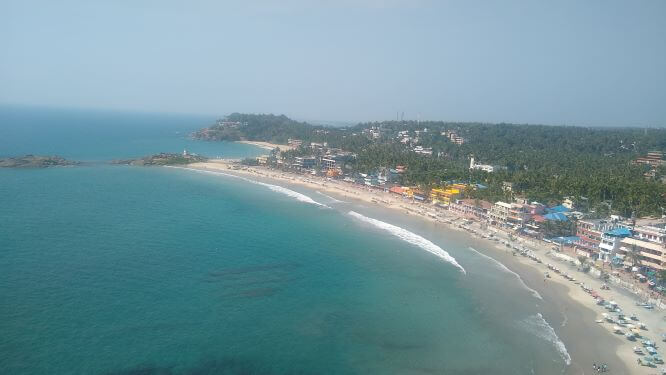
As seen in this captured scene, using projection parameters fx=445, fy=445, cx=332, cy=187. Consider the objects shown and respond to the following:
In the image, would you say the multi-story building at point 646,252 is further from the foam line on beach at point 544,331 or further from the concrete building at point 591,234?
the foam line on beach at point 544,331

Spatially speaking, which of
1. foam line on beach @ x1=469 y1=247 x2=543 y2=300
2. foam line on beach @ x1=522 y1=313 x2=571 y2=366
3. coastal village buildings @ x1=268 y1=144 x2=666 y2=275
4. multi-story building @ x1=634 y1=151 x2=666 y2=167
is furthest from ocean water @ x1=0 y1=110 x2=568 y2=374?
multi-story building @ x1=634 y1=151 x2=666 y2=167

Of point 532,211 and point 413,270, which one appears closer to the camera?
point 413,270

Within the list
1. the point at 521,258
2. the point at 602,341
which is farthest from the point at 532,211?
the point at 602,341

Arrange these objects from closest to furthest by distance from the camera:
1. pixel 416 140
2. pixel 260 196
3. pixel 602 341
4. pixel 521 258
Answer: pixel 602 341 < pixel 521 258 < pixel 260 196 < pixel 416 140

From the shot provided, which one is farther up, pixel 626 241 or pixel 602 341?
pixel 626 241

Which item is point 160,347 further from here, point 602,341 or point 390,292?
point 602,341

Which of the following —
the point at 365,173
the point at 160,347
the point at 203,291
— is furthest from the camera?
the point at 365,173
